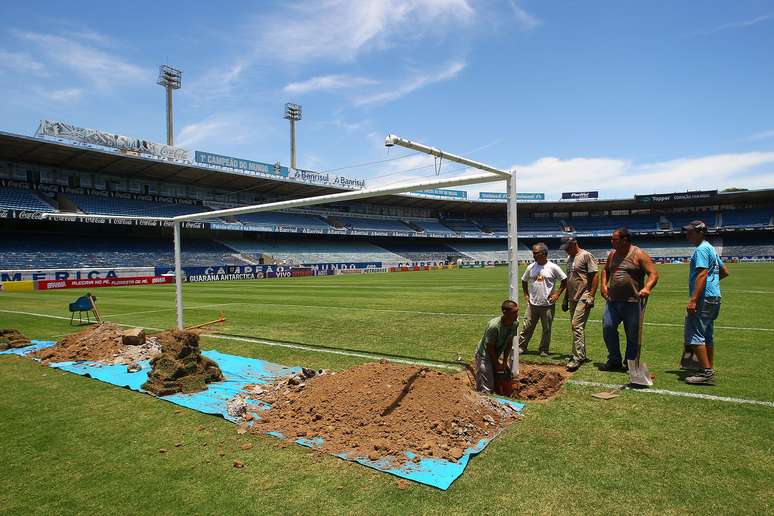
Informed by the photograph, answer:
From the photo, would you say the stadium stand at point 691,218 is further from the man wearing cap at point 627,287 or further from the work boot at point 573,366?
the man wearing cap at point 627,287

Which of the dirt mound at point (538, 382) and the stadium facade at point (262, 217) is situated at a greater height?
the stadium facade at point (262, 217)

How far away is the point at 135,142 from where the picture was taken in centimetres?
3819

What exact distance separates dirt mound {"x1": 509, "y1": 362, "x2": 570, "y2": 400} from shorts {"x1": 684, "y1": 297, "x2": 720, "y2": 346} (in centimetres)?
155

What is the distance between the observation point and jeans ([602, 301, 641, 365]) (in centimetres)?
544

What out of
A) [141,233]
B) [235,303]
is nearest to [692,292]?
[235,303]

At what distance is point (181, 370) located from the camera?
5.95m

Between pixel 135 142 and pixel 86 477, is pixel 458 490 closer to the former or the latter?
pixel 86 477

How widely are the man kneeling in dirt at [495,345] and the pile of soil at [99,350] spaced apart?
17.2 feet

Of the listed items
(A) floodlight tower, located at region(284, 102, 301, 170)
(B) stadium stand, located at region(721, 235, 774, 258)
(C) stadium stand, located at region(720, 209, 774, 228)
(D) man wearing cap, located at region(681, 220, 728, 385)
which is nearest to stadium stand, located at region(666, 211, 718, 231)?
(C) stadium stand, located at region(720, 209, 774, 228)

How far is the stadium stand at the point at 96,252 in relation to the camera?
31625 millimetres

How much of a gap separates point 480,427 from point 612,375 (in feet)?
8.80

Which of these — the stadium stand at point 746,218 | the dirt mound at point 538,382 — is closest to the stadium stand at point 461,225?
the stadium stand at point 746,218

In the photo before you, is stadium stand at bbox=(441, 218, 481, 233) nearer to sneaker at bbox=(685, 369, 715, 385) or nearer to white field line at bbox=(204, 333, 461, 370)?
white field line at bbox=(204, 333, 461, 370)

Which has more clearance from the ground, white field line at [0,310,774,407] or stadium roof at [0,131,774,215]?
stadium roof at [0,131,774,215]
